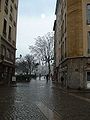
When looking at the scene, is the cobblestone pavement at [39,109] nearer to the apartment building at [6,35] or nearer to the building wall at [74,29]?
the building wall at [74,29]

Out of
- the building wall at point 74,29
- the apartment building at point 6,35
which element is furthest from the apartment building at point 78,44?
the apartment building at point 6,35

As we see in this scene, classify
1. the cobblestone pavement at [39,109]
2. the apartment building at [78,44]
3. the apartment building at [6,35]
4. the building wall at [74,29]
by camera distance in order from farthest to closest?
the apartment building at [6,35], the building wall at [74,29], the apartment building at [78,44], the cobblestone pavement at [39,109]

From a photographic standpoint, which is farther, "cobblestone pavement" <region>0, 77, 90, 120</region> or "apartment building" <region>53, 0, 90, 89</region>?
"apartment building" <region>53, 0, 90, 89</region>

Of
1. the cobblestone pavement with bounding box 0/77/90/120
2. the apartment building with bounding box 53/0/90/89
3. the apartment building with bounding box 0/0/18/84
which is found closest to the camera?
the cobblestone pavement with bounding box 0/77/90/120

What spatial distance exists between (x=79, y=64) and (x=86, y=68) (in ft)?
3.45

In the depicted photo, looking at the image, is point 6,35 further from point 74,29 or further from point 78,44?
point 78,44

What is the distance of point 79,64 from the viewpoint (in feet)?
104

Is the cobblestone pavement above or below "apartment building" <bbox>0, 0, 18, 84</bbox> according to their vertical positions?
below

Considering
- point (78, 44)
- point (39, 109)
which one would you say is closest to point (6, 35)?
point (78, 44)

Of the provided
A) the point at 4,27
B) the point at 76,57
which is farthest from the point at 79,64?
the point at 4,27

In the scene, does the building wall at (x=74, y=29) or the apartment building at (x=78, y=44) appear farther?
the building wall at (x=74, y=29)

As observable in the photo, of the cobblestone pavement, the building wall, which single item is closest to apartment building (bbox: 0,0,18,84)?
the building wall

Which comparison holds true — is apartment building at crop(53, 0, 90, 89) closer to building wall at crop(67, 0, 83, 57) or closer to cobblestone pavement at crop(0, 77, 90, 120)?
building wall at crop(67, 0, 83, 57)

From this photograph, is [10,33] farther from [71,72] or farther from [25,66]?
[25,66]
